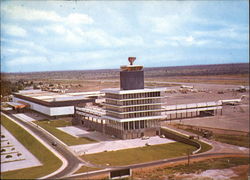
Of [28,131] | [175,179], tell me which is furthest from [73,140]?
[175,179]

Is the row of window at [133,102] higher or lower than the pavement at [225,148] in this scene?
higher

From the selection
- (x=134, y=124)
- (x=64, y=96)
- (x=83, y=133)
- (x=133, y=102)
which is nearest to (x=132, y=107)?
(x=133, y=102)

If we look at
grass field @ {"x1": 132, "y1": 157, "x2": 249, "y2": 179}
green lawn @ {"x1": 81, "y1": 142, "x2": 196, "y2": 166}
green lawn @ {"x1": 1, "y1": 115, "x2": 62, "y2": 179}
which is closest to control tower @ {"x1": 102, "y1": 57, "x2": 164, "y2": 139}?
green lawn @ {"x1": 81, "y1": 142, "x2": 196, "y2": 166}

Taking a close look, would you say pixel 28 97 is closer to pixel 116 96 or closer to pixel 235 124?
pixel 116 96

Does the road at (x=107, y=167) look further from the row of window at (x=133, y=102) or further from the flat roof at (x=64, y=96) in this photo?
the flat roof at (x=64, y=96)

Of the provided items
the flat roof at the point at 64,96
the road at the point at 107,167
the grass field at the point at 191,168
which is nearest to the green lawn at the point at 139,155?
the road at the point at 107,167
